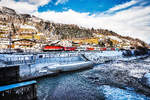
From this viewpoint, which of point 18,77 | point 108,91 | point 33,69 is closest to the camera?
point 108,91

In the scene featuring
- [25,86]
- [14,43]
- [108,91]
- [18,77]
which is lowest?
[108,91]

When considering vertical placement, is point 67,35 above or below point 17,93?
above

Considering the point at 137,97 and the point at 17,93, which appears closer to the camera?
the point at 17,93

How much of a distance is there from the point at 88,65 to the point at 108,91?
66.6ft

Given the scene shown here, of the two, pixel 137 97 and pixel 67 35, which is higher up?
pixel 67 35

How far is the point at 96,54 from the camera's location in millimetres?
54500

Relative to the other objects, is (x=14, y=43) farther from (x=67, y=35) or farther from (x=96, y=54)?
(x=67, y=35)

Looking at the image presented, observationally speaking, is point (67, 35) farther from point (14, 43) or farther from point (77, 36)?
point (14, 43)

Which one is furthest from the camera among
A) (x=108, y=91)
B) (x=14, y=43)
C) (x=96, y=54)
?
(x=14, y=43)

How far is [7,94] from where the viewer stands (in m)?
10.1

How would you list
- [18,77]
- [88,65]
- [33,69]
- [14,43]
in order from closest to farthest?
[18,77] → [33,69] → [88,65] → [14,43]

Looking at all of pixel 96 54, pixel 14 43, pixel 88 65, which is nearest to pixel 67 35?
pixel 14 43

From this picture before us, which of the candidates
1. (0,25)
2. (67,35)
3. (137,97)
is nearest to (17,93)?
(137,97)

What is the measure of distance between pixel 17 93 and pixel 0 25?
16140cm
